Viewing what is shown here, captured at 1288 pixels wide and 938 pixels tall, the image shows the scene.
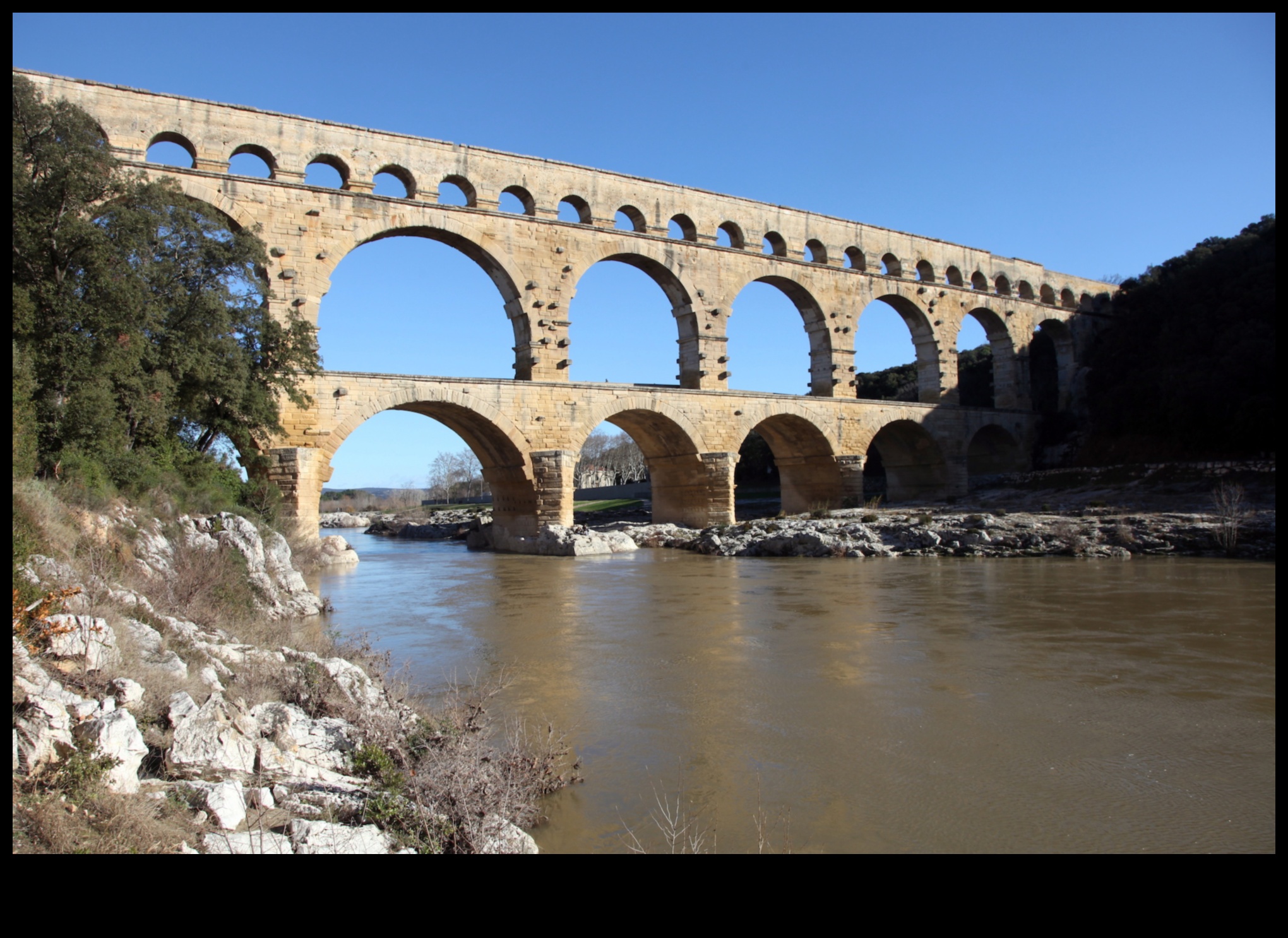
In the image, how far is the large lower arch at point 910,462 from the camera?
25641 millimetres

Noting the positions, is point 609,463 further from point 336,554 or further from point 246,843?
point 246,843

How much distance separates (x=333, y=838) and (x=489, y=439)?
55.8 feet

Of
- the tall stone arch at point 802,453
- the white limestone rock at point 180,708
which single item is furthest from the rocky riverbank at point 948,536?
the white limestone rock at point 180,708

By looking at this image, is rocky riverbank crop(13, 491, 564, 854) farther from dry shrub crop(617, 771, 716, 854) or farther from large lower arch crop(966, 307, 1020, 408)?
large lower arch crop(966, 307, 1020, 408)

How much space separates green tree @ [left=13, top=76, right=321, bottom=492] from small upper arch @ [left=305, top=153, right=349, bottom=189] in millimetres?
4779

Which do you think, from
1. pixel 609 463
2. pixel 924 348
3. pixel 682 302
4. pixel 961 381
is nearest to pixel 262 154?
pixel 682 302

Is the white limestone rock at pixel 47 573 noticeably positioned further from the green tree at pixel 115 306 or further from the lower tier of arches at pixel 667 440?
the lower tier of arches at pixel 667 440

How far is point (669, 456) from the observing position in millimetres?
22016

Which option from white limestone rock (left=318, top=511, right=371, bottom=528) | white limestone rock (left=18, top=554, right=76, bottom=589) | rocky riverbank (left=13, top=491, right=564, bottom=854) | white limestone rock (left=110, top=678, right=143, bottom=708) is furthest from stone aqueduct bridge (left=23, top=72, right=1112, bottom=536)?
white limestone rock (left=318, top=511, right=371, bottom=528)
